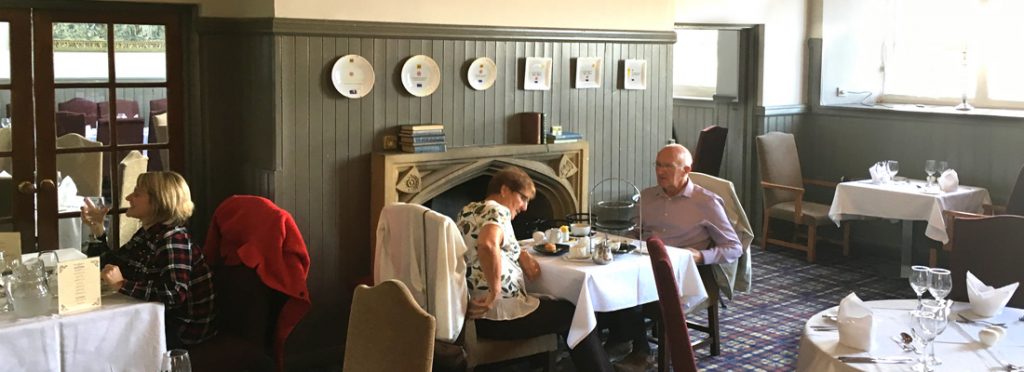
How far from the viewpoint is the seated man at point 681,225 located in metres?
5.39

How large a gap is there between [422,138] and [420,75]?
36 cm

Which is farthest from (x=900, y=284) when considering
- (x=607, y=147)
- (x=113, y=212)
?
(x=113, y=212)

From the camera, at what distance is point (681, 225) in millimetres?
5477

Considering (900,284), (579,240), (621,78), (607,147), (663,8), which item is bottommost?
(900,284)

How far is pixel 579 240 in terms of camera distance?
5.09 metres

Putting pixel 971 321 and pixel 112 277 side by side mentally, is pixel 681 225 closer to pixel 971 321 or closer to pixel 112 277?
pixel 971 321

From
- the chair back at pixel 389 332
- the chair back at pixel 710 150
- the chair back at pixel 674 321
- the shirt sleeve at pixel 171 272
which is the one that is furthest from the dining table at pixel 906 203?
the chair back at pixel 389 332

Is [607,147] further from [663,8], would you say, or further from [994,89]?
[994,89]

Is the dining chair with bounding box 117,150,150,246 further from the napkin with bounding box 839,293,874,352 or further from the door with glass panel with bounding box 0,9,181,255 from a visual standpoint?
the napkin with bounding box 839,293,874,352

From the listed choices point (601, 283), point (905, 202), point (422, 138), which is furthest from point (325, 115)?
point (905, 202)

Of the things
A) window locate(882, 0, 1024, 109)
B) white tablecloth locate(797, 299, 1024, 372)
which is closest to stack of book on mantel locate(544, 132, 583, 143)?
white tablecloth locate(797, 299, 1024, 372)

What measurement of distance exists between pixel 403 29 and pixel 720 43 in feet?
14.5

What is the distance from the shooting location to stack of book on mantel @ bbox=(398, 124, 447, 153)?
5.60 metres

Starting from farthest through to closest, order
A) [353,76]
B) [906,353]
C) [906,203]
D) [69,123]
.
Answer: [906,203] < [353,76] < [69,123] < [906,353]
